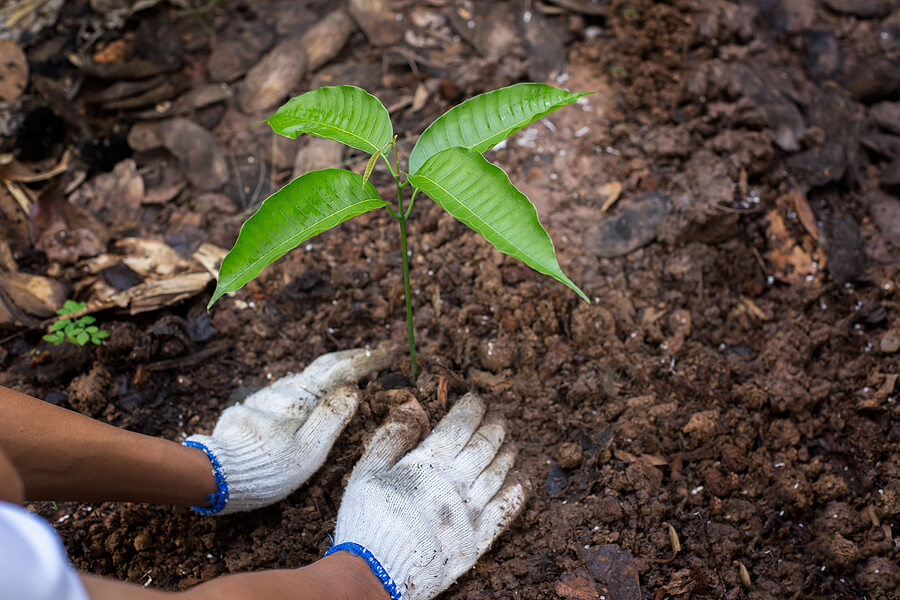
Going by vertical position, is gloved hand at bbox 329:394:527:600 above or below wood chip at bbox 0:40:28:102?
below

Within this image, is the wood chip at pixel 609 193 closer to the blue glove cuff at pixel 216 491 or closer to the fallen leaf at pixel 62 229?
the blue glove cuff at pixel 216 491

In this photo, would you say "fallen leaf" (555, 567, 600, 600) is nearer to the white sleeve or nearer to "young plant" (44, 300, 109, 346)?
the white sleeve

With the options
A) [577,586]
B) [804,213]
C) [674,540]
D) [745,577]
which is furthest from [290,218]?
[804,213]

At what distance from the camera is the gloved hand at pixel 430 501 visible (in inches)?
64.8

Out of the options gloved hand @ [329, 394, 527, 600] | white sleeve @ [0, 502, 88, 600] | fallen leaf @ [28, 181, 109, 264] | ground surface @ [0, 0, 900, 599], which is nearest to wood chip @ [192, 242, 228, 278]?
ground surface @ [0, 0, 900, 599]

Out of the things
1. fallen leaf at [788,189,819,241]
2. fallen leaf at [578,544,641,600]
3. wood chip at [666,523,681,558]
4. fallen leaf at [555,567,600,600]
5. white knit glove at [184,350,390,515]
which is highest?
white knit glove at [184,350,390,515]

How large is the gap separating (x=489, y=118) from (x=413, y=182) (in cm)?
30

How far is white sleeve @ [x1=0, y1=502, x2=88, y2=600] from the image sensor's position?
672 millimetres

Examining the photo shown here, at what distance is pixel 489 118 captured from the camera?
1.59 m

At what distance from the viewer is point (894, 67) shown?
2.94 meters

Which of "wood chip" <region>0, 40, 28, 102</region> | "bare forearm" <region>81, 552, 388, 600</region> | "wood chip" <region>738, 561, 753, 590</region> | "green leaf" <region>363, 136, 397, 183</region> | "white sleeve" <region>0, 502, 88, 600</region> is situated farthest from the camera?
"wood chip" <region>0, 40, 28, 102</region>

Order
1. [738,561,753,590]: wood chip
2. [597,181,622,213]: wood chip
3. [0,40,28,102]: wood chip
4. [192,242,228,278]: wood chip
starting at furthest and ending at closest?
[0,40,28,102]: wood chip
[597,181,622,213]: wood chip
[192,242,228,278]: wood chip
[738,561,753,590]: wood chip

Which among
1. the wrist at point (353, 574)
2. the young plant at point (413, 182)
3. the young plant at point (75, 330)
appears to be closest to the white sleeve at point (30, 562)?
the young plant at point (413, 182)

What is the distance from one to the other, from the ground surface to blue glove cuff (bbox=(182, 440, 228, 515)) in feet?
0.34
